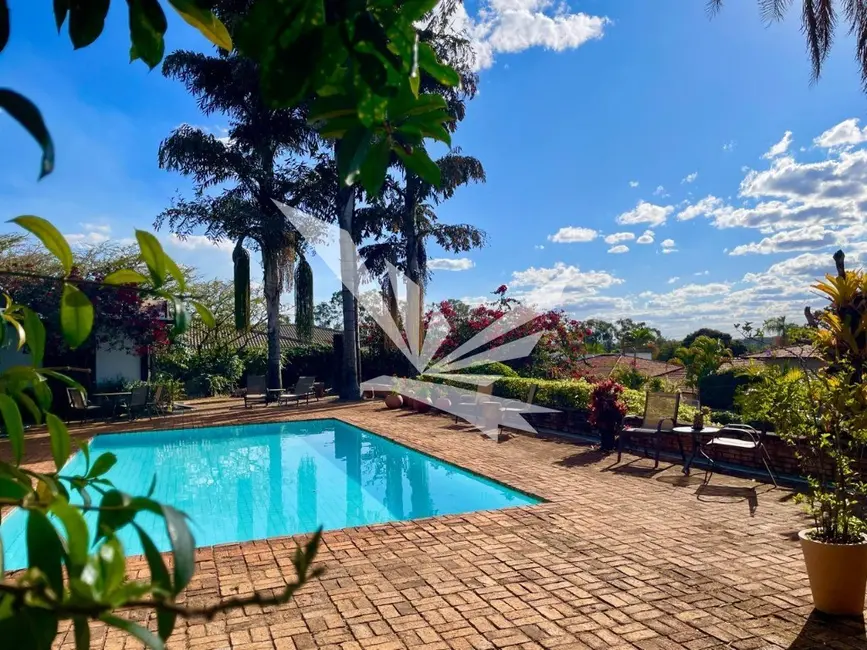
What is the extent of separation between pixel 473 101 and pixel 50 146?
70.5 ft

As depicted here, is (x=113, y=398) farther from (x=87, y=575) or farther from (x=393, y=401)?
(x=87, y=575)

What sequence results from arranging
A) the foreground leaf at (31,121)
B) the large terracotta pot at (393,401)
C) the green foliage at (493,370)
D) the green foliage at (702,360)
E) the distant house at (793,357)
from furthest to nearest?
1. the green foliage at (702,360)
2. the large terracotta pot at (393,401)
3. the green foliage at (493,370)
4. the distant house at (793,357)
5. the foreground leaf at (31,121)

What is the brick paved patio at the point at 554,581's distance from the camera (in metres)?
3.49

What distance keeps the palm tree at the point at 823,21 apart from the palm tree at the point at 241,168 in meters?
11.9

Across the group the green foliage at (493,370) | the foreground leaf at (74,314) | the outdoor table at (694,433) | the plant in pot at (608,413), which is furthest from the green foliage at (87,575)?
the green foliage at (493,370)

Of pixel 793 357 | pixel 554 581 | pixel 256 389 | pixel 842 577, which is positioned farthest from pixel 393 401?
pixel 842 577

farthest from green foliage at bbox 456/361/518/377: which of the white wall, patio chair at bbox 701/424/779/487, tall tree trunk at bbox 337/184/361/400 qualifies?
the white wall

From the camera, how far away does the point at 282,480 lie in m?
9.62

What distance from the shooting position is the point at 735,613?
3.72 metres

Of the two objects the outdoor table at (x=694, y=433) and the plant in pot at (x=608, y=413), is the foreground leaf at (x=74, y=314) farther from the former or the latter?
the plant in pot at (x=608, y=413)

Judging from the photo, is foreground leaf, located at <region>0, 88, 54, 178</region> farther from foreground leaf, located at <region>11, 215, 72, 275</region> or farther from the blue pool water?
the blue pool water

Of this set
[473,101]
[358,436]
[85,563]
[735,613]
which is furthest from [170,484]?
[473,101]

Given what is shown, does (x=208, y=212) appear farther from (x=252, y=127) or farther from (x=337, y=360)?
(x=337, y=360)

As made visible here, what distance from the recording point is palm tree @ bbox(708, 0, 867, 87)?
37.5 feet
